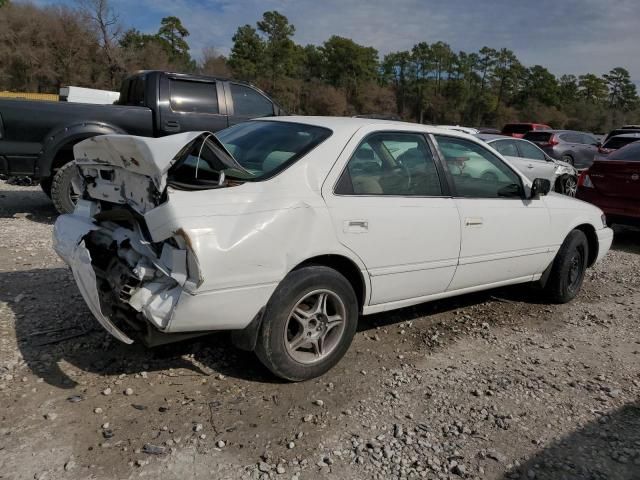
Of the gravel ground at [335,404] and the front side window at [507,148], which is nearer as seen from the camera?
the gravel ground at [335,404]

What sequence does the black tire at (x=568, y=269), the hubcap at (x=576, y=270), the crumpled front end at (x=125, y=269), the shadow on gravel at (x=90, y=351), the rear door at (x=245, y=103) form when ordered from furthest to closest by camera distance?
the rear door at (x=245, y=103) → the hubcap at (x=576, y=270) → the black tire at (x=568, y=269) → the shadow on gravel at (x=90, y=351) → the crumpled front end at (x=125, y=269)

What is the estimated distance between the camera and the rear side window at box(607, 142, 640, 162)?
7.60m

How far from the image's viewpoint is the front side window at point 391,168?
3359mm

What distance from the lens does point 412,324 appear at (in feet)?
14.0

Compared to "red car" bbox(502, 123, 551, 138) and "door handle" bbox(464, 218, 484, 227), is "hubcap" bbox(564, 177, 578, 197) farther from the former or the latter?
"red car" bbox(502, 123, 551, 138)

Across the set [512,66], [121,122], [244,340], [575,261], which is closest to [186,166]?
[244,340]

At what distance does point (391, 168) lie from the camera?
11.9ft

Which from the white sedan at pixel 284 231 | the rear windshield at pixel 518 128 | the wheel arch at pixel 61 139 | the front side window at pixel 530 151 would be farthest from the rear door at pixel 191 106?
the rear windshield at pixel 518 128

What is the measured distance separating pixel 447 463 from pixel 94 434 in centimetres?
178

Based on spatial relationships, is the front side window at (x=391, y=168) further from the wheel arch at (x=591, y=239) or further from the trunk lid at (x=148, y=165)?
the wheel arch at (x=591, y=239)

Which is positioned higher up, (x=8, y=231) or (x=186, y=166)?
(x=186, y=166)

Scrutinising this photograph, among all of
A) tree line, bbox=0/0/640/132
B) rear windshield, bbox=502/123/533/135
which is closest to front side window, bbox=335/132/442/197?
rear windshield, bbox=502/123/533/135

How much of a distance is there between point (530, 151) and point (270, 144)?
388 inches

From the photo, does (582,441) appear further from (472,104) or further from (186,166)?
(472,104)
